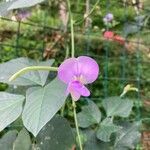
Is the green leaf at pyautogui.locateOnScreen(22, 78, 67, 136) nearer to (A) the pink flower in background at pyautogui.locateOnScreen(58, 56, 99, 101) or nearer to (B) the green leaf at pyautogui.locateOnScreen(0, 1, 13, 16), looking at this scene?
(A) the pink flower in background at pyautogui.locateOnScreen(58, 56, 99, 101)

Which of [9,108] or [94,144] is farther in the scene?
[94,144]

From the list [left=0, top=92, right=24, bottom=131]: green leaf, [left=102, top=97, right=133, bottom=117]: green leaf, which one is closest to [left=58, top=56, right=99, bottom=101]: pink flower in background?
[left=0, top=92, right=24, bottom=131]: green leaf

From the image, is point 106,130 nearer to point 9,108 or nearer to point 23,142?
point 23,142

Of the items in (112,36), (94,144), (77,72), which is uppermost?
(77,72)

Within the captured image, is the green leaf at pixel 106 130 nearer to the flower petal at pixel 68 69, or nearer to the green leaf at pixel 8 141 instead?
the green leaf at pixel 8 141

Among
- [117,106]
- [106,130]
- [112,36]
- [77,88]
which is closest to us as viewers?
[77,88]

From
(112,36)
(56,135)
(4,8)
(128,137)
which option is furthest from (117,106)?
(112,36)
